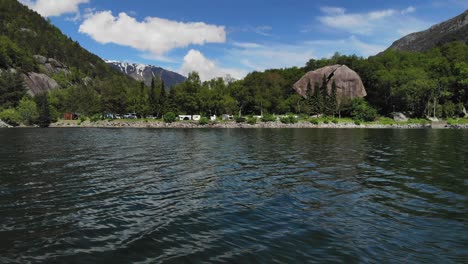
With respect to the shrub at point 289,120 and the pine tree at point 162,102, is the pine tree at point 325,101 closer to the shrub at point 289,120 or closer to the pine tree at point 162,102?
the shrub at point 289,120

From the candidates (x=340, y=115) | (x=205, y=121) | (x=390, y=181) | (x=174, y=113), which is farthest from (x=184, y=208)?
(x=340, y=115)

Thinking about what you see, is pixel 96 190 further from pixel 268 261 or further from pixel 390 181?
pixel 390 181

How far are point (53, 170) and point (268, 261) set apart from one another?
2231cm

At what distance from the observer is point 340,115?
159250mm

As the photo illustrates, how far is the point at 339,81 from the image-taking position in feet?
549

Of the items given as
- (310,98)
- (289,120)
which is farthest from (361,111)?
(289,120)

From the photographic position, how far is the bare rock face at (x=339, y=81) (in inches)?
6526

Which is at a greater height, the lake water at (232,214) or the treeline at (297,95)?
the treeline at (297,95)

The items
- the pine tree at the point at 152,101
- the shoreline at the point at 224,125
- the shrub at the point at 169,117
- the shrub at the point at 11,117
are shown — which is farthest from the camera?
the pine tree at the point at 152,101

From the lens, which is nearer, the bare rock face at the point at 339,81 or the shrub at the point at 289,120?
the shrub at the point at 289,120

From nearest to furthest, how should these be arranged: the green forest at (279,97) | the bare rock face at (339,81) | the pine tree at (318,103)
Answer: the green forest at (279,97)
the pine tree at (318,103)
the bare rock face at (339,81)

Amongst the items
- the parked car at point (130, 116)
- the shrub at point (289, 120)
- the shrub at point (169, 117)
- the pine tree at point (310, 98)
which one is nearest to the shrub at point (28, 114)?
the parked car at point (130, 116)

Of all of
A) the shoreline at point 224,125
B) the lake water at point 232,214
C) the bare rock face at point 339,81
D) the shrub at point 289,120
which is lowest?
Result: the lake water at point 232,214

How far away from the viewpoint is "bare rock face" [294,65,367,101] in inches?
6526
